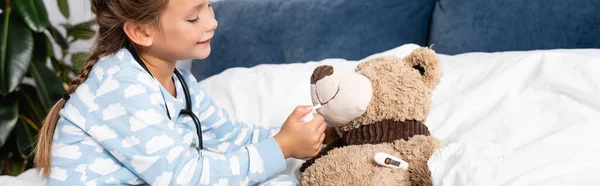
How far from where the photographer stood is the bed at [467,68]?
82 cm

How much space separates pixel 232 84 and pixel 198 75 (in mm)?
442

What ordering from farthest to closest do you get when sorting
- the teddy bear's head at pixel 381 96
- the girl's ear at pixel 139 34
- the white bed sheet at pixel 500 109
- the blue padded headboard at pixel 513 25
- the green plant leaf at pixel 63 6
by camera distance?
the green plant leaf at pixel 63 6, the blue padded headboard at pixel 513 25, the girl's ear at pixel 139 34, the teddy bear's head at pixel 381 96, the white bed sheet at pixel 500 109

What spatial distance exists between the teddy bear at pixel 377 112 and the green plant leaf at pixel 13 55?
104 centimetres

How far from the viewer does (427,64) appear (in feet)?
3.06

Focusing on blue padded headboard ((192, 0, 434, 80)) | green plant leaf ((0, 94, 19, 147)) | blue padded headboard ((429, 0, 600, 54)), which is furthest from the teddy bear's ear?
green plant leaf ((0, 94, 19, 147))

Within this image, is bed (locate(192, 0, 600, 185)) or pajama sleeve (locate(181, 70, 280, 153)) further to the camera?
pajama sleeve (locate(181, 70, 280, 153))

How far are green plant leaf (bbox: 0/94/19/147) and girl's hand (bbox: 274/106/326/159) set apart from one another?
3.50 feet

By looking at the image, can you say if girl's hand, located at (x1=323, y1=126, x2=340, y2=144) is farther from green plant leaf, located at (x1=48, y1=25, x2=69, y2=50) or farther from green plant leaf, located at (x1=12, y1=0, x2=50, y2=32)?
green plant leaf, located at (x1=48, y1=25, x2=69, y2=50)

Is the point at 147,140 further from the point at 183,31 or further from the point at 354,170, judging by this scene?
the point at 354,170

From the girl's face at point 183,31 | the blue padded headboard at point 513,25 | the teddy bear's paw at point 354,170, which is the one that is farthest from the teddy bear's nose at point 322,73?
the blue padded headboard at point 513,25

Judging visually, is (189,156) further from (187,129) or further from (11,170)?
(11,170)

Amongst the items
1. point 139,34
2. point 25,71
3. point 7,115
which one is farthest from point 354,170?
point 7,115

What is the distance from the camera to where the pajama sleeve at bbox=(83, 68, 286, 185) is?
36.7 inches

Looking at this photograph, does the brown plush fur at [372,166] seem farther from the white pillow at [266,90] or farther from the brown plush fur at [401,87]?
the white pillow at [266,90]
